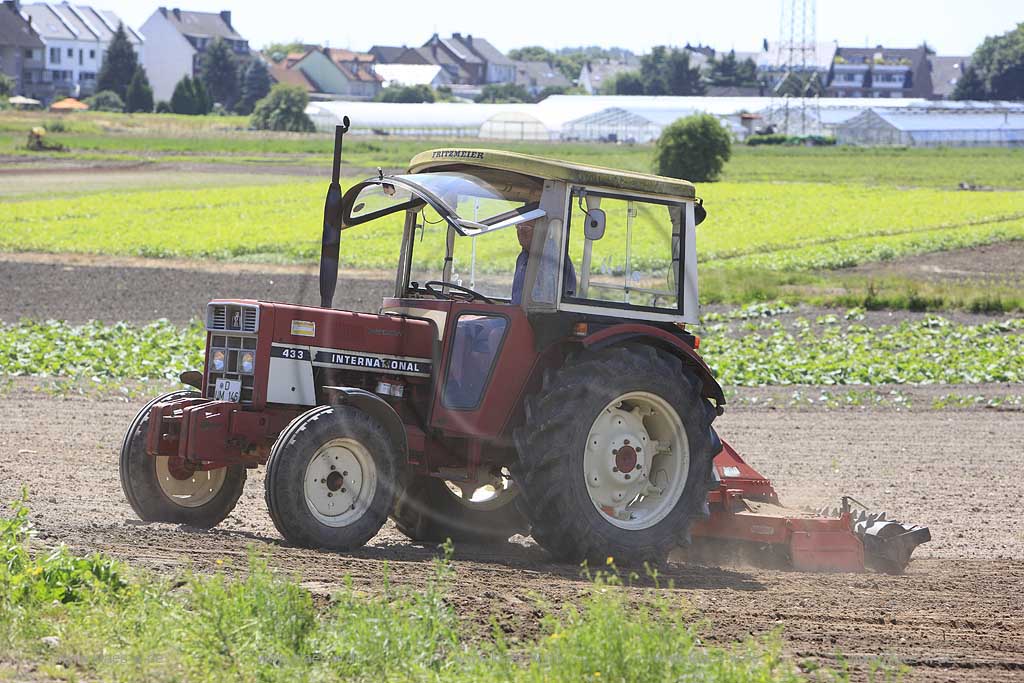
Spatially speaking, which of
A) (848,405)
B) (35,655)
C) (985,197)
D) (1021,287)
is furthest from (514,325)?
(985,197)

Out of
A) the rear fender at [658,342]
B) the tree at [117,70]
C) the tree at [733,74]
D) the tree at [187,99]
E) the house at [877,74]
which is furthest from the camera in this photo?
the house at [877,74]

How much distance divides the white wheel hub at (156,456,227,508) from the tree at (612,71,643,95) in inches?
6210

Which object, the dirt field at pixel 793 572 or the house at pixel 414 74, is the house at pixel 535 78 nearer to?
the house at pixel 414 74

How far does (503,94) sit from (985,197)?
108 meters

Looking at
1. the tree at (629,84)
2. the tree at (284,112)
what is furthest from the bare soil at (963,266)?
the tree at (629,84)

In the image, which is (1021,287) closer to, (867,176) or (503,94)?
(867,176)

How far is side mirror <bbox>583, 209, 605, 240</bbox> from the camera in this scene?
755cm

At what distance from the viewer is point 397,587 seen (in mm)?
6102

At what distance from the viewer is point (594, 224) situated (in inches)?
298

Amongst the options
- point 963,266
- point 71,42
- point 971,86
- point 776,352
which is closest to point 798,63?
point 971,86

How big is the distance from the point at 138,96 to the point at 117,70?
29.4 feet

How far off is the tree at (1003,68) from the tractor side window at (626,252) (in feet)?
428

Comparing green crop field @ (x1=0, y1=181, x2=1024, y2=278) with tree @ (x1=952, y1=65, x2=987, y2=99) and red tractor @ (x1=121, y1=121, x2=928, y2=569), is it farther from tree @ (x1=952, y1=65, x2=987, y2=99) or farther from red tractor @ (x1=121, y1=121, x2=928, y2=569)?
tree @ (x1=952, y1=65, x2=987, y2=99)

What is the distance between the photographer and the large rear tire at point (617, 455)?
24.2 ft
